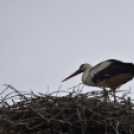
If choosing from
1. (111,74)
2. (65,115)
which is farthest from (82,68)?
(65,115)

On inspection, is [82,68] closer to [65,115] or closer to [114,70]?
[114,70]

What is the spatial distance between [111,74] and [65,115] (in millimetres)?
2272

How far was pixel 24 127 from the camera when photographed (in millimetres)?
3652

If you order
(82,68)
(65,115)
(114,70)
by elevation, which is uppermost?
(82,68)

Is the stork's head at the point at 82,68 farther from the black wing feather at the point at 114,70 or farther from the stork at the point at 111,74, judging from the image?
the black wing feather at the point at 114,70

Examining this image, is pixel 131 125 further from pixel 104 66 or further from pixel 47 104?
pixel 104 66

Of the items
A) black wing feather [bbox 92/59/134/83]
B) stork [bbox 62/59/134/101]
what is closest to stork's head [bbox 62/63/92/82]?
stork [bbox 62/59/134/101]

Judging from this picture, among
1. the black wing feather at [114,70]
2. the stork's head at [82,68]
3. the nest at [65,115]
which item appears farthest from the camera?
the stork's head at [82,68]

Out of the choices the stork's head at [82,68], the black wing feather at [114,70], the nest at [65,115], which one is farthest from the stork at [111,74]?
the nest at [65,115]

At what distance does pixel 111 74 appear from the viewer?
583cm

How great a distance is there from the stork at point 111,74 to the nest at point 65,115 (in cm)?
149

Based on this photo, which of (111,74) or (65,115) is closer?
(65,115)

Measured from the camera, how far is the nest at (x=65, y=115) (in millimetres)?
3635

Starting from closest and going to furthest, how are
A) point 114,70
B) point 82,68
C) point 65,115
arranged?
point 65,115, point 114,70, point 82,68
